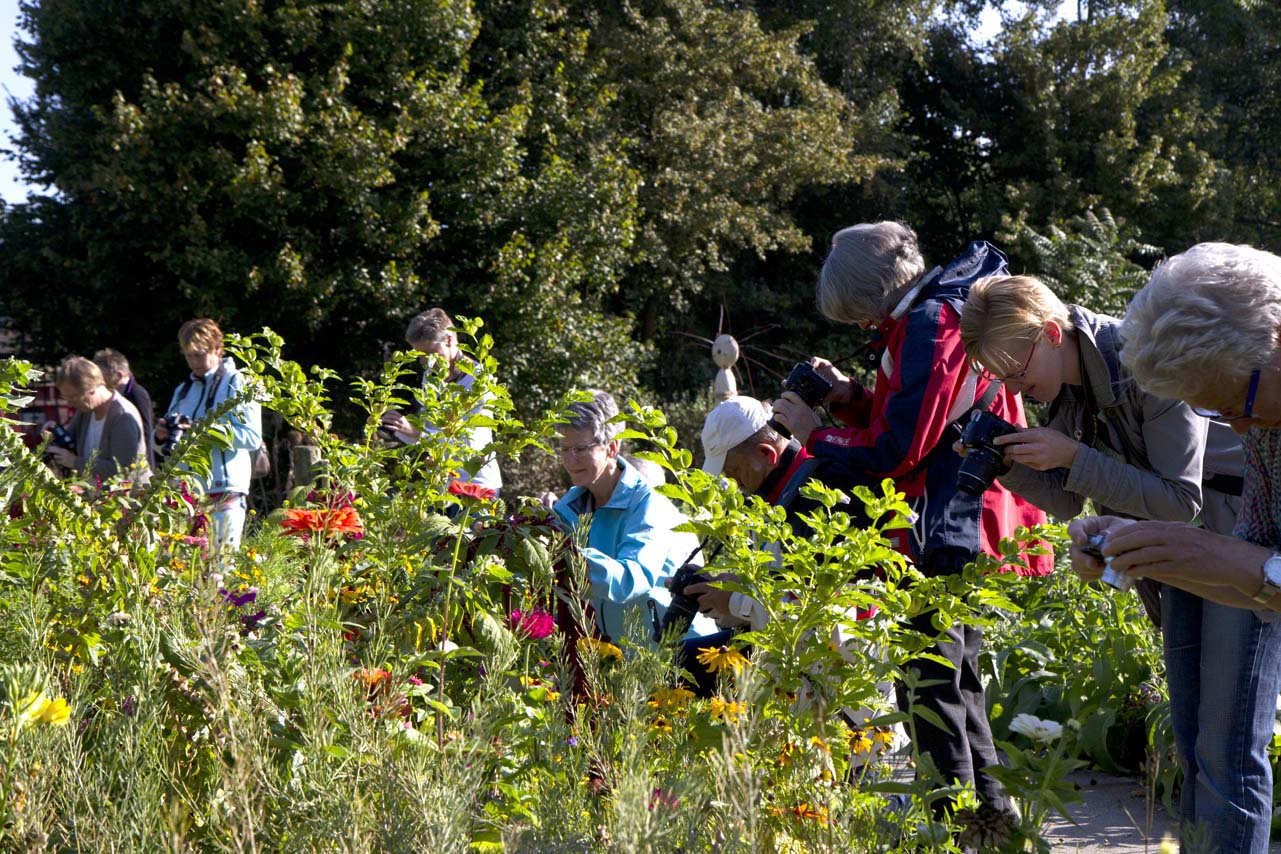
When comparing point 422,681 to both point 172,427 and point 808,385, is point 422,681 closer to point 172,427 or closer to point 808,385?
point 808,385

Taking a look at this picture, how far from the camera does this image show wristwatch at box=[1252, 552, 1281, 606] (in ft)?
5.82

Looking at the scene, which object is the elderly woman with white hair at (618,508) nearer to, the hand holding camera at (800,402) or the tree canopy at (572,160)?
the hand holding camera at (800,402)

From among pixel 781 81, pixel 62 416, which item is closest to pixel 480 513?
pixel 62 416

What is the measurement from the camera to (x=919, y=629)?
107 inches

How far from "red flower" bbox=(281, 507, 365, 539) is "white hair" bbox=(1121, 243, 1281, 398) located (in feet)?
5.17

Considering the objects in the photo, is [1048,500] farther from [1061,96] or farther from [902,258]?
[1061,96]

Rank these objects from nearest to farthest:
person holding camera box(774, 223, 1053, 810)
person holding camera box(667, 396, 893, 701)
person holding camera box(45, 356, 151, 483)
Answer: person holding camera box(774, 223, 1053, 810)
person holding camera box(667, 396, 893, 701)
person holding camera box(45, 356, 151, 483)

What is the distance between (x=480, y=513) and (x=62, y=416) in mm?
13514

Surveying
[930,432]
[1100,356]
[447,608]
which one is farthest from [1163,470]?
[447,608]

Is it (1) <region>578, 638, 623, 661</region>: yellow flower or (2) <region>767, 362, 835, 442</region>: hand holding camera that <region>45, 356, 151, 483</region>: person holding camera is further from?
(1) <region>578, 638, 623, 661</region>: yellow flower

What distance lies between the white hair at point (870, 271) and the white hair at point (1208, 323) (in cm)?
107

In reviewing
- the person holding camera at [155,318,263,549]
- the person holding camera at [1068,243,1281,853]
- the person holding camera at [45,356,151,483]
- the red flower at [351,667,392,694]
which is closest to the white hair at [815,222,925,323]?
the person holding camera at [1068,243,1281,853]

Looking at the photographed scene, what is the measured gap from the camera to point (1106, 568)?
1.94 metres

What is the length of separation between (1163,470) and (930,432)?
21.0 inches
